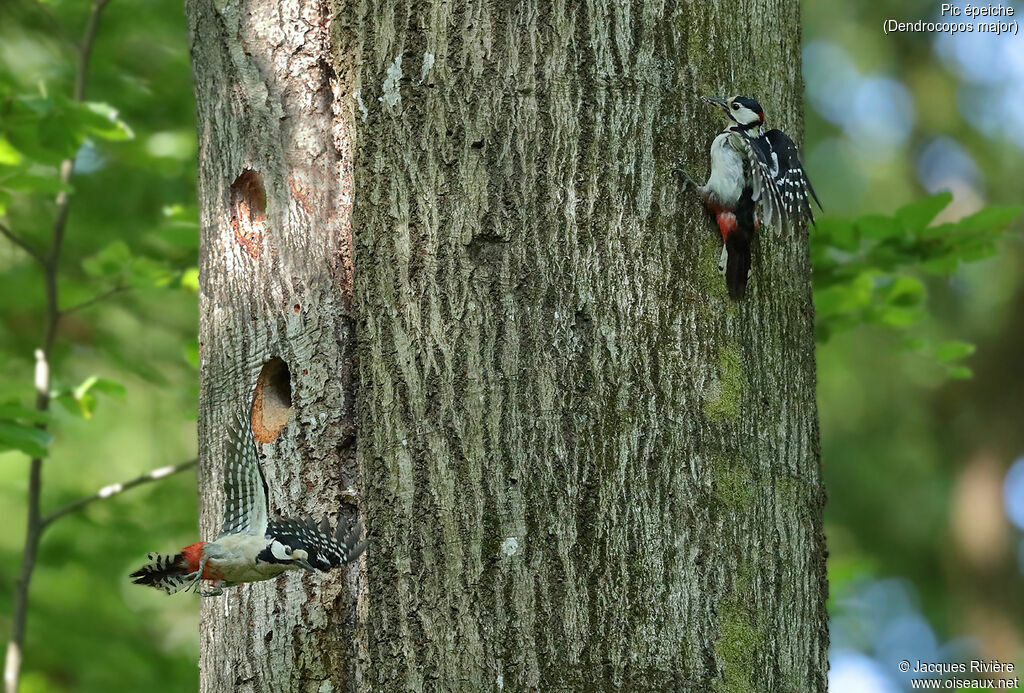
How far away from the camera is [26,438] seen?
2.87 metres

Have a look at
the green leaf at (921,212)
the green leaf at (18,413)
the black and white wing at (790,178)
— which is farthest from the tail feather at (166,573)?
the green leaf at (921,212)

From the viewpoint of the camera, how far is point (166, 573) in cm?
215

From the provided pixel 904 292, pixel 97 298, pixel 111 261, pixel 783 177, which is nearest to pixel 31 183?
pixel 111 261

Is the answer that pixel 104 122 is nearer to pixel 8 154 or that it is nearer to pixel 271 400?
pixel 8 154

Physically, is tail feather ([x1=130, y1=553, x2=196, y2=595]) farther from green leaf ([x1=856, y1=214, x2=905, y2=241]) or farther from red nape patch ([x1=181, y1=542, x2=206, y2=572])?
green leaf ([x1=856, y1=214, x2=905, y2=241])

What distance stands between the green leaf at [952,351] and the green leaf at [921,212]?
1.56 feet

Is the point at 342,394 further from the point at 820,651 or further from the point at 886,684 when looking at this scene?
the point at 886,684

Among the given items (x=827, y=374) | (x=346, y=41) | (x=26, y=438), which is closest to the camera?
(x=346, y=41)

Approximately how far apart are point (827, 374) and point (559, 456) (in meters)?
7.69

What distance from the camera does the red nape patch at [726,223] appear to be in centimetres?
199

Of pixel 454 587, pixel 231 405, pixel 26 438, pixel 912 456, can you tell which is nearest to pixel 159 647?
pixel 26 438

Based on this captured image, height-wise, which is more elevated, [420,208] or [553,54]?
[553,54]

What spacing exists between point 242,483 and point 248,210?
26.4 inches

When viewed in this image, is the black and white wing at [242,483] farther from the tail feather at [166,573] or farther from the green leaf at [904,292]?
the green leaf at [904,292]
